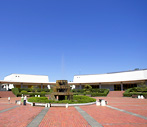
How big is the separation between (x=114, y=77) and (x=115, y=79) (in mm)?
867

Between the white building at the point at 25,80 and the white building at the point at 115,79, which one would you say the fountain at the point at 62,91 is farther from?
the white building at the point at 25,80

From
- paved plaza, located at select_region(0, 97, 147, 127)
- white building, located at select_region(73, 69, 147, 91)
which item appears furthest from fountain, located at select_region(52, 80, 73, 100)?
white building, located at select_region(73, 69, 147, 91)

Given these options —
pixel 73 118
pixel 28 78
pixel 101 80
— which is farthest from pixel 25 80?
pixel 73 118

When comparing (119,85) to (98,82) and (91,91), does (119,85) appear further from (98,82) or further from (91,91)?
(91,91)

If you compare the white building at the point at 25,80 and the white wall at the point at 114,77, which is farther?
the white building at the point at 25,80

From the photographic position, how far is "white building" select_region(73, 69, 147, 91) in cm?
4279

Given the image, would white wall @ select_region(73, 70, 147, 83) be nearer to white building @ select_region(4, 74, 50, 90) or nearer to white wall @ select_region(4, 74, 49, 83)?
white wall @ select_region(4, 74, 49, 83)

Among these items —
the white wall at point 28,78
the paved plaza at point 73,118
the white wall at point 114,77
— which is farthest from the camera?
the white wall at point 28,78

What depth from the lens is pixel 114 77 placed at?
1890 inches

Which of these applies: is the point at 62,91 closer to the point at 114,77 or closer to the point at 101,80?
the point at 101,80

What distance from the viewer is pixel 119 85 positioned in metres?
49.2

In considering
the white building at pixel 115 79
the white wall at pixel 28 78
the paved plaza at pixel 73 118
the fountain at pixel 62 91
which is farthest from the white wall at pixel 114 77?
the paved plaza at pixel 73 118

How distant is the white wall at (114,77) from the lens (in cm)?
4269

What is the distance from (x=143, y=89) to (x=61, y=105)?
27.0 m
